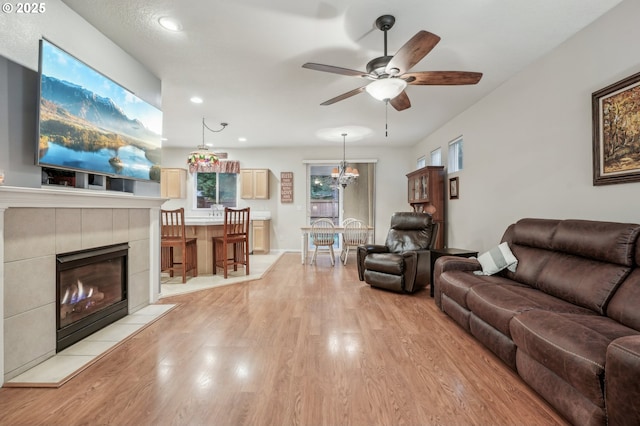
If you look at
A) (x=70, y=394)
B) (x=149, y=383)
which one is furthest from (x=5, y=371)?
(x=149, y=383)

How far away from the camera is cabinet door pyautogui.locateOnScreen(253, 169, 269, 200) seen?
698cm

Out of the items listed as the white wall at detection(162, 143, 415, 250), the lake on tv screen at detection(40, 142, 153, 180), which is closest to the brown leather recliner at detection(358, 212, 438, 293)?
→ the white wall at detection(162, 143, 415, 250)

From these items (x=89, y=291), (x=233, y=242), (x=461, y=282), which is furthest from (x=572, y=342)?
(x=233, y=242)

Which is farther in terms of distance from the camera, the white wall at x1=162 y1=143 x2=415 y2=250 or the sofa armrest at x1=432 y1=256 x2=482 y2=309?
the white wall at x1=162 y1=143 x2=415 y2=250

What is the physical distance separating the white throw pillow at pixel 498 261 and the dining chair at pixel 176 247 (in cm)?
390

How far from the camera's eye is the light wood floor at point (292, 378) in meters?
1.49

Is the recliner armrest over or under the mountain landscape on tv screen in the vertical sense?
under

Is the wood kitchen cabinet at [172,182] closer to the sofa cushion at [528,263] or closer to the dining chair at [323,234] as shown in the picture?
the dining chair at [323,234]

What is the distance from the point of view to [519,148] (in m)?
3.15

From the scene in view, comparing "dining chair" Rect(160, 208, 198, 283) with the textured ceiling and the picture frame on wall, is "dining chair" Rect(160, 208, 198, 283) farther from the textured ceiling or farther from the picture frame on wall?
the picture frame on wall

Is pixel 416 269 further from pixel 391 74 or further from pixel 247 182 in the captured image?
pixel 247 182

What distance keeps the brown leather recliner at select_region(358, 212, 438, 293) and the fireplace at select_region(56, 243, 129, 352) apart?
293 centimetres

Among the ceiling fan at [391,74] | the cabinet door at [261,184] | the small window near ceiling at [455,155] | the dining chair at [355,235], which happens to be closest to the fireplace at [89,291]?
the ceiling fan at [391,74]

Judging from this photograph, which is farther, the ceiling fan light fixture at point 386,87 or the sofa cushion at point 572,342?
the ceiling fan light fixture at point 386,87
